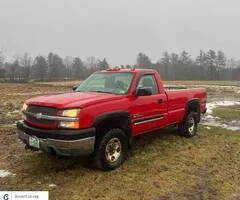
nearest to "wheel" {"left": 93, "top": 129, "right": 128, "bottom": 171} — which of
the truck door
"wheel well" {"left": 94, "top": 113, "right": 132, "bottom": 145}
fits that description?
"wheel well" {"left": 94, "top": 113, "right": 132, "bottom": 145}

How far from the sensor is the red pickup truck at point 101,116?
19.1 feet

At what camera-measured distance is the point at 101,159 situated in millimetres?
6246

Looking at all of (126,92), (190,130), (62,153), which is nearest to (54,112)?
(62,153)

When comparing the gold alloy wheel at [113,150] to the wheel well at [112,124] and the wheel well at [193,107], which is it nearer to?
the wheel well at [112,124]

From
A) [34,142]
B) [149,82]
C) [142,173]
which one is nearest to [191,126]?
[149,82]

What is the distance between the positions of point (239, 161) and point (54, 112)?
4302mm

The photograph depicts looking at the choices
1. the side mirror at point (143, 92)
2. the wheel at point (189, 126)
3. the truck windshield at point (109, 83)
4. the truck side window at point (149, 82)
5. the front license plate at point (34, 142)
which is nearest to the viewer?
the front license plate at point (34, 142)

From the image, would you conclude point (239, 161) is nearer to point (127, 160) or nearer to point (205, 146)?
point (205, 146)

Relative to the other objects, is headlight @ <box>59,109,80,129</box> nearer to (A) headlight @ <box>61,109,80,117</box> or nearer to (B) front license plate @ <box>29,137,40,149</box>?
(A) headlight @ <box>61,109,80,117</box>

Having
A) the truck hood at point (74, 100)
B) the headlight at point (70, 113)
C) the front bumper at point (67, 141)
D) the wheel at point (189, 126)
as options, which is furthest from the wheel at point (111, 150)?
the wheel at point (189, 126)

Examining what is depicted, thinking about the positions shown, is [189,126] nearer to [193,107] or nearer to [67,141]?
[193,107]

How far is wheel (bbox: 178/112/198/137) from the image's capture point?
943cm

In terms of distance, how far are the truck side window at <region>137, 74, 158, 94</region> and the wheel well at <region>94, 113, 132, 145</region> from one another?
39.8 inches

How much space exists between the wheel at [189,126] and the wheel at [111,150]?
3.08 meters
